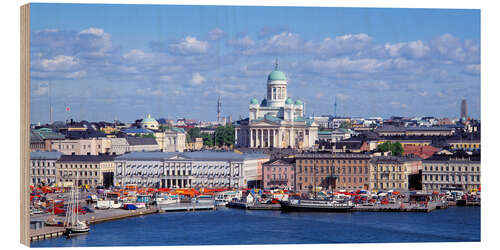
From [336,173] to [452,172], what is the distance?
140 inches

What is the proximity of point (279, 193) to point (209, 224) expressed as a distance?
724cm

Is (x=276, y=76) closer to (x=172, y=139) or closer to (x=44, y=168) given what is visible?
(x=172, y=139)

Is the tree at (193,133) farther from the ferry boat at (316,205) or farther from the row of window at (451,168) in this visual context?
the ferry boat at (316,205)

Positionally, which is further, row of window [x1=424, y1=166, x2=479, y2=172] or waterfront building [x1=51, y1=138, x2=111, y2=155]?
waterfront building [x1=51, y1=138, x2=111, y2=155]

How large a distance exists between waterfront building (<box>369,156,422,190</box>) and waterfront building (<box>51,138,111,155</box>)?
965 cm

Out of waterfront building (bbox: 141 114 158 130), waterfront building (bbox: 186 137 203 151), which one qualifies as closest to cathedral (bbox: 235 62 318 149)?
waterfront building (bbox: 186 137 203 151)

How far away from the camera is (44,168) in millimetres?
35656

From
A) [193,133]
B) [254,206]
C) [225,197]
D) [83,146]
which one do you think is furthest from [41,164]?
[193,133]

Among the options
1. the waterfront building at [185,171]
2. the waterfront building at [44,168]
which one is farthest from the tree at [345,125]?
the waterfront building at [44,168]

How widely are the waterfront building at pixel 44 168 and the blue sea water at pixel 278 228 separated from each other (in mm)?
6615

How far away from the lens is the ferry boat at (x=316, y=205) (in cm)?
2941

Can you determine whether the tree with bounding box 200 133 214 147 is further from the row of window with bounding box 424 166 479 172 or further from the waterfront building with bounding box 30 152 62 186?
the row of window with bounding box 424 166 479 172

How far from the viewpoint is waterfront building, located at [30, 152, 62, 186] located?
34750 millimetres
